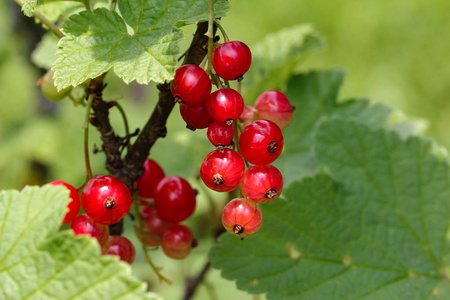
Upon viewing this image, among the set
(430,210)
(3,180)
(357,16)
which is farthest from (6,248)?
(357,16)

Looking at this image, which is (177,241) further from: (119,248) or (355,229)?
(355,229)

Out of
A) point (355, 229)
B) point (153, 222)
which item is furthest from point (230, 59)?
point (355, 229)

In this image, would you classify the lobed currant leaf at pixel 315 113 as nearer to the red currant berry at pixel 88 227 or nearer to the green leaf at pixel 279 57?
the green leaf at pixel 279 57

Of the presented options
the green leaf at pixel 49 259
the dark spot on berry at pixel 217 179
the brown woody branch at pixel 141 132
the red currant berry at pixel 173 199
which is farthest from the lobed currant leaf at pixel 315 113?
the green leaf at pixel 49 259

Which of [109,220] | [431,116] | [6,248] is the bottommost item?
[6,248]

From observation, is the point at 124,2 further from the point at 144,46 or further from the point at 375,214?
the point at 375,214

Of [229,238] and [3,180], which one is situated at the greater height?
[3,180]

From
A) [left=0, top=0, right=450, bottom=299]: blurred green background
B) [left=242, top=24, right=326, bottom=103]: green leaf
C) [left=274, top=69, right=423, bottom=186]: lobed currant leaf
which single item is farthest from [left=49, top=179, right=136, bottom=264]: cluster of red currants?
[left=0, top=0, right=450, bottom=299]: blurred green background
